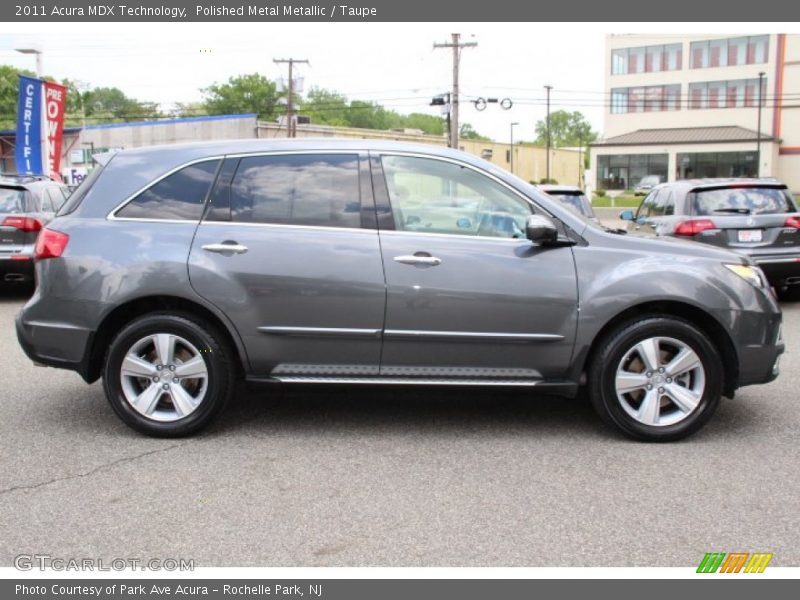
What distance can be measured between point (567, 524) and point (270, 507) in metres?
1.44

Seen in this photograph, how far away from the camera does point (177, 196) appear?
4.91m

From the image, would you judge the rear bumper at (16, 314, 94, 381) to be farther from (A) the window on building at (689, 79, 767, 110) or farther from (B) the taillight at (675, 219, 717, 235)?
(A) the window on building at (689, 79, 767, 110)

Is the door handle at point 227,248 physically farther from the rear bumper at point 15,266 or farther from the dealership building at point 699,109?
the dealership building at point 699,109

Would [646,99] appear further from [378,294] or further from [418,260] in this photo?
[378,294]

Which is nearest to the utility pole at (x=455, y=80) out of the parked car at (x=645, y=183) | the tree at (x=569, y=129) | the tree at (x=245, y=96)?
the parked car at (x=645, y=183)

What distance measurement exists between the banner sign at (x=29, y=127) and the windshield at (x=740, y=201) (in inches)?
776

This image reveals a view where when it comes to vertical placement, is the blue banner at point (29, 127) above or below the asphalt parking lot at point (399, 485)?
above

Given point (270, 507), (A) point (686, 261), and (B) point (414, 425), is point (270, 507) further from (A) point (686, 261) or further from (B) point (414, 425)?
(A) point (686, 261)

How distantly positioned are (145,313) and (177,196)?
0.77m

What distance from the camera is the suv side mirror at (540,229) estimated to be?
4605 mm

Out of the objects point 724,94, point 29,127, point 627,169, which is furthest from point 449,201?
point 724,94

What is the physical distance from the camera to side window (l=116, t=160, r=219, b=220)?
4.88m

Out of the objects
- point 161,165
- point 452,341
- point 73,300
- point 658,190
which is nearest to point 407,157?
point 452,341

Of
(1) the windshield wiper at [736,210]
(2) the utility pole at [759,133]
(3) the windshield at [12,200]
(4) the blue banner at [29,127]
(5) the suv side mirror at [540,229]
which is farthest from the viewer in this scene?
(2) the utility pole at [759,133]
